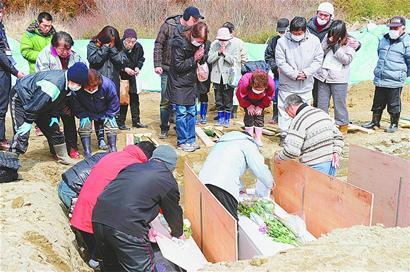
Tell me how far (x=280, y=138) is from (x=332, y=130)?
2.74m

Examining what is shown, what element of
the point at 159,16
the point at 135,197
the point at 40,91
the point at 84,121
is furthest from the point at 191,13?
the point at 159,16

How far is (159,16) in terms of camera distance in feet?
55.4

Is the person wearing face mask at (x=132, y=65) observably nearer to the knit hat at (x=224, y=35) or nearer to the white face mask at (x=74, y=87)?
A: the knit hat at (x=224, y=35)

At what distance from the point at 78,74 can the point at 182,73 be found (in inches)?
72.0

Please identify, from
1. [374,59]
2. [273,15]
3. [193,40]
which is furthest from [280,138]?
[273,15]

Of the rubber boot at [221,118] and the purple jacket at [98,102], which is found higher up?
the purple jacket at [98,102]

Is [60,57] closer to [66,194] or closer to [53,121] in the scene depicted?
[53,121]

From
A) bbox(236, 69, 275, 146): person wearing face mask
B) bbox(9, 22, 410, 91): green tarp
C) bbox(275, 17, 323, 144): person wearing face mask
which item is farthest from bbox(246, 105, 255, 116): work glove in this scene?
bbox(9, 22, 410, 91): green tarp

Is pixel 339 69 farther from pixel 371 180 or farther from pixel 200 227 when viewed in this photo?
pixel 200 227

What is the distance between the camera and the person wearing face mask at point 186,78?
6.95 meters

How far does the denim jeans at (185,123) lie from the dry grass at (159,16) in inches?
305

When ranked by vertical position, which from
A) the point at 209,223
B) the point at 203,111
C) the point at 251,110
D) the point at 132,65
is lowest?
the point at 209,223

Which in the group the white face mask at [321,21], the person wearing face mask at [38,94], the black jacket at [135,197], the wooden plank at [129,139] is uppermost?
the white face mask at [321,21]

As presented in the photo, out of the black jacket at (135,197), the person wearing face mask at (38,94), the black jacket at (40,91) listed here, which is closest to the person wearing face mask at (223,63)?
the person wearing face mask at (38,94)
